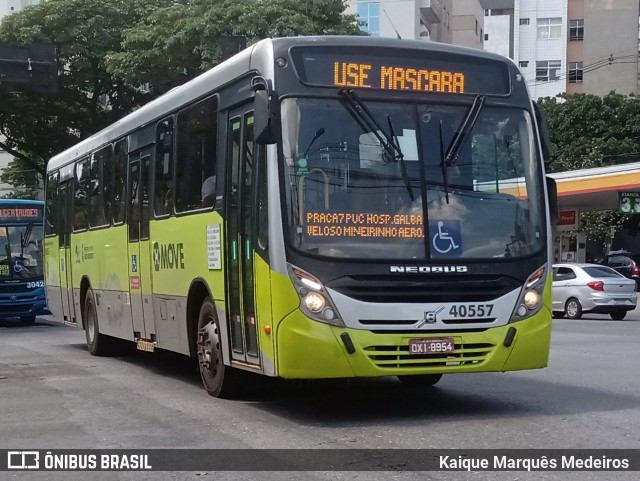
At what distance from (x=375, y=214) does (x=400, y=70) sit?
4.53 ft

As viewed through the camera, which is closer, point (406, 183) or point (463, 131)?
point (406, 183)

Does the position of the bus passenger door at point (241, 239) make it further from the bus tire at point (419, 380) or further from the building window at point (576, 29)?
the building window at point (576, 29)

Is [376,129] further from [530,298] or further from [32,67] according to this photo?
[32,67]

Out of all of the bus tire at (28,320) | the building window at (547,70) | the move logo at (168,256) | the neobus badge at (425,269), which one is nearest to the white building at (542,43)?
the building window at (547,70)

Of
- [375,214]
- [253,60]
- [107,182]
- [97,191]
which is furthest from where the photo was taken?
[97,191]

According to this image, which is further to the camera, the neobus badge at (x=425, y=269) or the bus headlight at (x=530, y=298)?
the bus headlight at (x=530, y=298)

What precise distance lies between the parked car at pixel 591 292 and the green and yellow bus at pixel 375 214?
18.9 metres

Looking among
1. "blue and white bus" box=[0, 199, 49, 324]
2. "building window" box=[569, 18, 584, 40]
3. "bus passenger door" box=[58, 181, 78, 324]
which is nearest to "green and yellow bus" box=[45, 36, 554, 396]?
"bus passenger door" box=[58, 181, 78, 324]

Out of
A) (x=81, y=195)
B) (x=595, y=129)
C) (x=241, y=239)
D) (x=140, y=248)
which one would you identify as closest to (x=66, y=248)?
(x=81, y=195)

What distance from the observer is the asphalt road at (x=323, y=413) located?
8.03 metres

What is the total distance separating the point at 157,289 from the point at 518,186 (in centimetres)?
480

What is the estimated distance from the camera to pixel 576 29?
74.4 meters

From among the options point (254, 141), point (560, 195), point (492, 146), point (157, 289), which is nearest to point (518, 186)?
point (492, 146)

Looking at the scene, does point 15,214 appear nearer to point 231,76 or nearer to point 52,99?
point 52,99
